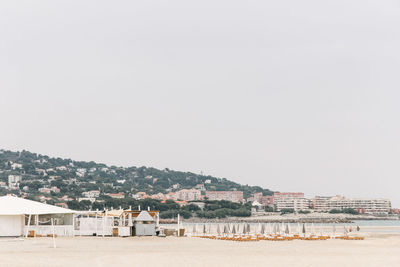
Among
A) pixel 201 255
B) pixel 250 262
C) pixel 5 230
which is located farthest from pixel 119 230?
pixel 250 262

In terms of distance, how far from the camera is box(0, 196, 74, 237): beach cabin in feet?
140

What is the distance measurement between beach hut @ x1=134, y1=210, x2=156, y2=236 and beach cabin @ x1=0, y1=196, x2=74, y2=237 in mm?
4813

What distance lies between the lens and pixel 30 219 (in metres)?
44.3

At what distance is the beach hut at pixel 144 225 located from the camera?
143 feet

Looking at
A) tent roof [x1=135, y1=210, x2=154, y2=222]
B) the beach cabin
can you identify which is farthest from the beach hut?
the beach cabin

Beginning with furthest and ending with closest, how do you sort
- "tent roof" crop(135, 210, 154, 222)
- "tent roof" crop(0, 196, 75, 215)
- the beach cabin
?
"tent roof" crop(135, 210, 154, 222) < "tent roof" crop(0, 196, 75, 215) < the beach cabin

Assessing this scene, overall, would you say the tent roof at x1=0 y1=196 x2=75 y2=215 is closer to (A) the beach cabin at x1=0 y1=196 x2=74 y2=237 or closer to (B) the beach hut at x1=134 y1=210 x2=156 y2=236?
(A) the beach cabin at x1=0 y1=196 x2=74 y2=237

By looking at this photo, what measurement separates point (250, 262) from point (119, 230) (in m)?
21.8

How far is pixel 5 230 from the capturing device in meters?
42.6

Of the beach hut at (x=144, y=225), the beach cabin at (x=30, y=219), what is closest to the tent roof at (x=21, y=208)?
the beach cabin at (x=30, y=219)

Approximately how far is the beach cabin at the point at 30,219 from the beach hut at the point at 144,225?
481 cm

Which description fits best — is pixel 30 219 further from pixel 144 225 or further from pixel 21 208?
pixel 144 225

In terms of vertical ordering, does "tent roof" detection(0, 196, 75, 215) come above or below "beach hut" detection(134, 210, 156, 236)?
above

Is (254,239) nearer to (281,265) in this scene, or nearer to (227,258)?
(227,258)
